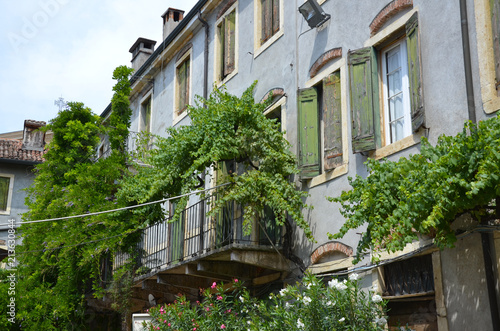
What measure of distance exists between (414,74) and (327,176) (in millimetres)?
2354

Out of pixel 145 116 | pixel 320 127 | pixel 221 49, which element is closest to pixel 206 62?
pixel 221 49

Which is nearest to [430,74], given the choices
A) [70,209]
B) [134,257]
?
[134,257]

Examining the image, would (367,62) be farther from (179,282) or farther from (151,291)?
(151,291)

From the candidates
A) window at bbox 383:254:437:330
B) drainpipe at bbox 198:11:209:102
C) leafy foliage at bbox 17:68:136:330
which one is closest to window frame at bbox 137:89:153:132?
leafy foliage at bbox 17:68:136:330

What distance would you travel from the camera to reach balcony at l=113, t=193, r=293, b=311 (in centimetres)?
1152

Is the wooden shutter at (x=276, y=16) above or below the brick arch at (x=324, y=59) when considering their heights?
above

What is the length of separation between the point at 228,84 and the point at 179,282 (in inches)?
175

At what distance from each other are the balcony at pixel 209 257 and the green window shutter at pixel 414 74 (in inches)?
126

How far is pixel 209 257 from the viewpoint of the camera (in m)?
12.1

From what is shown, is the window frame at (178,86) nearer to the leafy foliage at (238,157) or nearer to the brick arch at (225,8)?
the brick arch at (225,8)

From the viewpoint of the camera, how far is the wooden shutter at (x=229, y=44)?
49.3 feet

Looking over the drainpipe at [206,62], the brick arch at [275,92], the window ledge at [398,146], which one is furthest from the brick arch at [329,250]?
the drainpipe at [206,62]

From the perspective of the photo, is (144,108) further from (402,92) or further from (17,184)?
(402,92)

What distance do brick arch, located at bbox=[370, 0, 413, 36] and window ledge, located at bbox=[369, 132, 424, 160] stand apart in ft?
6.10
